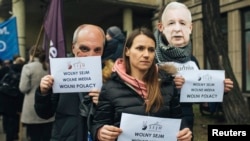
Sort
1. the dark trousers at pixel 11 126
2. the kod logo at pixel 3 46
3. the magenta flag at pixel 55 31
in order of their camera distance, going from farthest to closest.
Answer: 1. the kod logo at pixel 3 46
2. the dark trousers at pixel 11 126
3. the magenta flag at pixel 55 31

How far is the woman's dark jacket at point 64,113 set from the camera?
10.8 feet

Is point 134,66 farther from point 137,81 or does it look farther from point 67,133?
point 67,133

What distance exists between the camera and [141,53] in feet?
9.38

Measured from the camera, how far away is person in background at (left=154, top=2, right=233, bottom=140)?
11.4 feet

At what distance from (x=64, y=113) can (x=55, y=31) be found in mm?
2068

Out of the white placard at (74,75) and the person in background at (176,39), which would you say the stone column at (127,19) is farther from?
the white placard at (74,75)

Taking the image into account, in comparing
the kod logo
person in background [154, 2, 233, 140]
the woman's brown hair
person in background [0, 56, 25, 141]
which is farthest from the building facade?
the woman's brown hair

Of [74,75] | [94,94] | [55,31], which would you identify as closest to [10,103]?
[55,31]

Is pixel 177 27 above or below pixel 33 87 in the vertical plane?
above

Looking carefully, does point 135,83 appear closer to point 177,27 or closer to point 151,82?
point 151,82

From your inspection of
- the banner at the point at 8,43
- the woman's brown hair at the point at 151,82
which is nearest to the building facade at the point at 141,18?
the banner at the point at 8,43

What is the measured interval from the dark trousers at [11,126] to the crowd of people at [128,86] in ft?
17.6

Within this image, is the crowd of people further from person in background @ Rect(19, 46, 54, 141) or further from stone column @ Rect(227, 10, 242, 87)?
stone column @ Rect(227, 10, 242, 87)

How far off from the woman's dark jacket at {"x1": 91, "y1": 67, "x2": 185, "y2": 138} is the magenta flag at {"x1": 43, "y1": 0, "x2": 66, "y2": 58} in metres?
2.25
